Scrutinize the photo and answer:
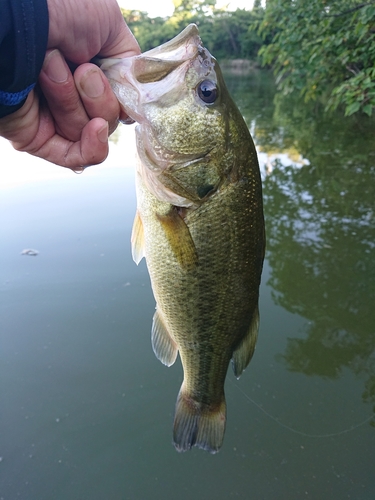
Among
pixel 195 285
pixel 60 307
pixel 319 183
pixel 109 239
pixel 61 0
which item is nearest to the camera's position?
pixel 61 0

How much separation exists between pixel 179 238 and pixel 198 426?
3.03 ft

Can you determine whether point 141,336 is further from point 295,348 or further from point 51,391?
point 295,348

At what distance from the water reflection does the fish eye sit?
2630 mm

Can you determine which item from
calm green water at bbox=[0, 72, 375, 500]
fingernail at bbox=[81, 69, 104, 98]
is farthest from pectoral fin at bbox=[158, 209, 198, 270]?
calm green water at bbox=[0, 72, 375, 500]

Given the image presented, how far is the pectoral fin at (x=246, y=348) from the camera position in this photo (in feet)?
5.85

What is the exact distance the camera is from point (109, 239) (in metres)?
5.33

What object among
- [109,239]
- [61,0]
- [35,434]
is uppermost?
[61,0]

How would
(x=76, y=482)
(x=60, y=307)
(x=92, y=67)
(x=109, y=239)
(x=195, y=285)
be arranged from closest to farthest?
(x=92, y=67) → (x=195, y=285) → (x=76, y=482) → (x=60, y=307) → (x=109, y=239)

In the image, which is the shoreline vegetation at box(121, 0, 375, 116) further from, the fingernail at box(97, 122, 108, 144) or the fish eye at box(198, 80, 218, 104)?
the fingernail at box(97, 122, 108, 144)

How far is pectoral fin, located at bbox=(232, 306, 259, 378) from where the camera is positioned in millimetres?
1782

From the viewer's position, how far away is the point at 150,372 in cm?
342

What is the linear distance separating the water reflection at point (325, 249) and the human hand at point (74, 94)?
8.79 feet

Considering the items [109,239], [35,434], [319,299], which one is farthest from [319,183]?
[35,434]

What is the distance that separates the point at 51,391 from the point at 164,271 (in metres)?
2.18
